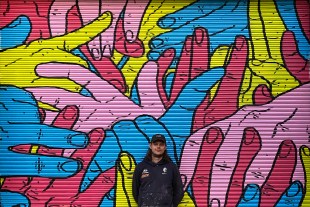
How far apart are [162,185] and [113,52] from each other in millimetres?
1900

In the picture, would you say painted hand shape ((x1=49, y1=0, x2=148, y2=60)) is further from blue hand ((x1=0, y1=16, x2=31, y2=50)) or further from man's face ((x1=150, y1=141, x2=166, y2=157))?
man's face ((x1=150, y1=141, x2=166, y2=157))

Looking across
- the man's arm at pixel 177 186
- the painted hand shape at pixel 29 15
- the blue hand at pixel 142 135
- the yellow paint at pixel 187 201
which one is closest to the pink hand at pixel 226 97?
the blue hand at pixel 142 135

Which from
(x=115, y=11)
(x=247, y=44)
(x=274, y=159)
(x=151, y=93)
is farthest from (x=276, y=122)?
(x=115, y=11)

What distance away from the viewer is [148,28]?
5980 mm

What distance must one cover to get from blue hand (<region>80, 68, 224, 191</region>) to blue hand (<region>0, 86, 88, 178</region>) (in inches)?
10.0

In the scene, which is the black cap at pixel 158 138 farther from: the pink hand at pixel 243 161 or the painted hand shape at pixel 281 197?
the painted hand shape at pixel 281 197

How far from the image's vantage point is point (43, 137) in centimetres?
585

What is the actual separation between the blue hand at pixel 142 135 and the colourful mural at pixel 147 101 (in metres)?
0.01

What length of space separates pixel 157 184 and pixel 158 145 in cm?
46

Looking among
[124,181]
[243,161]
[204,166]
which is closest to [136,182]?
[124,181]

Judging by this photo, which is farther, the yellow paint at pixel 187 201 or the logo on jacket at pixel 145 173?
the yellow paint at pixel 187 201

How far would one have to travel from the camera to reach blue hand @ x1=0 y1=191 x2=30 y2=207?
5.84 m

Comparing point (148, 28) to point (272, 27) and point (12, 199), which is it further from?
point (12, 199)

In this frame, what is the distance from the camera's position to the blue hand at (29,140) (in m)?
5.84
